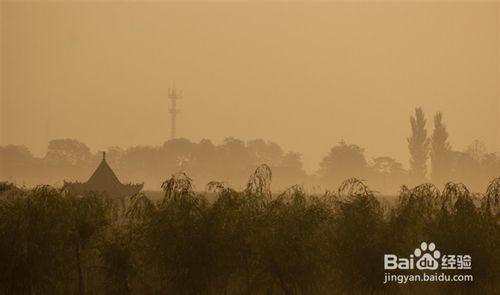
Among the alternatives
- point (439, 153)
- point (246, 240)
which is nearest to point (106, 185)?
point (246, 240)

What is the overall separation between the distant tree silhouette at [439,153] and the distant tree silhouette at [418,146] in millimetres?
3002

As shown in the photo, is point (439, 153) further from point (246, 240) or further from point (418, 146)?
point (246, 240)

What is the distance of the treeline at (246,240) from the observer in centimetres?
3294

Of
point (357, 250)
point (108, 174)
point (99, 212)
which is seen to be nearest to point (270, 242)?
point (357, 250)

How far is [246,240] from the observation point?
3288 centimetres

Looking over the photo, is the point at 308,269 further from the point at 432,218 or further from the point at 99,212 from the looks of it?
the point at 99,212

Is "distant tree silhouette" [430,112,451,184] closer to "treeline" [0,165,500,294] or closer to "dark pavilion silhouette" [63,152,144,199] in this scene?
"dark pavilion silhouette" [63,152,144,199]

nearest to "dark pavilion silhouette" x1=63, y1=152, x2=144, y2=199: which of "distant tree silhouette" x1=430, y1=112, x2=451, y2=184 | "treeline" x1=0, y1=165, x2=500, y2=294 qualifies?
"treeline" x1=0, y1=165, x2=500, y2=294

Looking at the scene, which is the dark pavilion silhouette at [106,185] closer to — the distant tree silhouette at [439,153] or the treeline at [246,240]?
the treeline at [246,240]

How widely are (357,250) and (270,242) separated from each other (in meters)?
3.79

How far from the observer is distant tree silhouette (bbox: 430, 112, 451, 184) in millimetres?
167500

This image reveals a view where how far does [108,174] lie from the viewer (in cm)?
6156

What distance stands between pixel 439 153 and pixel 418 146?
593 cm

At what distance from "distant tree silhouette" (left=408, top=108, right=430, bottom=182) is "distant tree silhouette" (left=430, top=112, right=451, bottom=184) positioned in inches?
118
